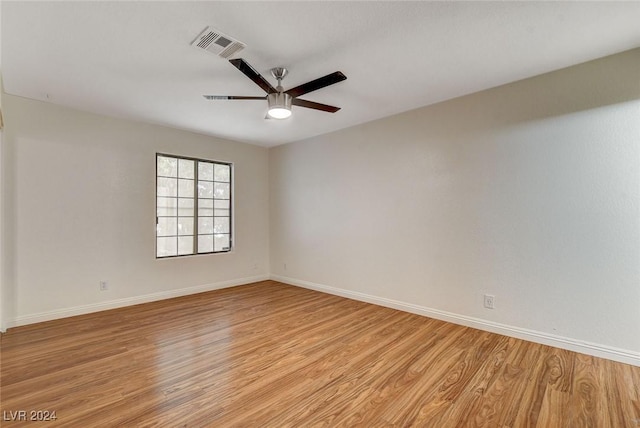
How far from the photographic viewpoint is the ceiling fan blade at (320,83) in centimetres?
207

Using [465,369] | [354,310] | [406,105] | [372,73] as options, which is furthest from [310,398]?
[406,105]

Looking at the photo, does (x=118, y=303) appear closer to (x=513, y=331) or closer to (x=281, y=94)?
(x=281, y=94)

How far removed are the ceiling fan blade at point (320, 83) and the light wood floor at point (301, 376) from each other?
88.5 inches

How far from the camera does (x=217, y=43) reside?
84.0 inches

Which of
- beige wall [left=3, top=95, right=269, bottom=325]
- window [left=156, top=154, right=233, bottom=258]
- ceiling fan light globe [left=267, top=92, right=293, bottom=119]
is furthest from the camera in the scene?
window [left=156, top=154, right=233, bottom=258]

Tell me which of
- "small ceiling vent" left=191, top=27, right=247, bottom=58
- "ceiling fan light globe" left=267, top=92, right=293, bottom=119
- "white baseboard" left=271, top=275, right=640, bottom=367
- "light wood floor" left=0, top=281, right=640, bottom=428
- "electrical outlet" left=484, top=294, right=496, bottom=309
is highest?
"small ceiling vent" left=191, top=27, right=247, bottom=58

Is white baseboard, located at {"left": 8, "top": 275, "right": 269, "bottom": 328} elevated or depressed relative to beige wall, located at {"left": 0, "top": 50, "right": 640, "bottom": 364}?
depressed

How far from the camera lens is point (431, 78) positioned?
2.79 m

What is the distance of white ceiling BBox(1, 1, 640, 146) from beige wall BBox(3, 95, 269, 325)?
1.53 ft

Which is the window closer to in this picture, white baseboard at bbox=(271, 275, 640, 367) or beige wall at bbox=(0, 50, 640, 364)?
beige wall at bbox=(0, 50, 640, 364)

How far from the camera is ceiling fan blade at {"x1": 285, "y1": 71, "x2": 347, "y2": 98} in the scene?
207cm

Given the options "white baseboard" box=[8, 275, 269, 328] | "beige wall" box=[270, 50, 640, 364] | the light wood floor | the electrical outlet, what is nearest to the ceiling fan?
"beige wall" box=[270, 50, 640, 364]

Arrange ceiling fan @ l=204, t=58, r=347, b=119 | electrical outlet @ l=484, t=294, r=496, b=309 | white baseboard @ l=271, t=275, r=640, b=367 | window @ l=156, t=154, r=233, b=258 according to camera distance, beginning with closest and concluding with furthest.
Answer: ceiling fan @ l=204, t=58, r=347, b=119 < white baseboard @ l=271, t=275, r=640, b=367 < electrical outlet @ l=484, t=294, r=496, b=309 < window @ l=156, t=154, r=233, b=258

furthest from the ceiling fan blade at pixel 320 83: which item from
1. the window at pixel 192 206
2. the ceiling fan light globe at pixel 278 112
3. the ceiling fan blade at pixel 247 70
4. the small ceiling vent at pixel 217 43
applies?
the window at pixel 192 206
